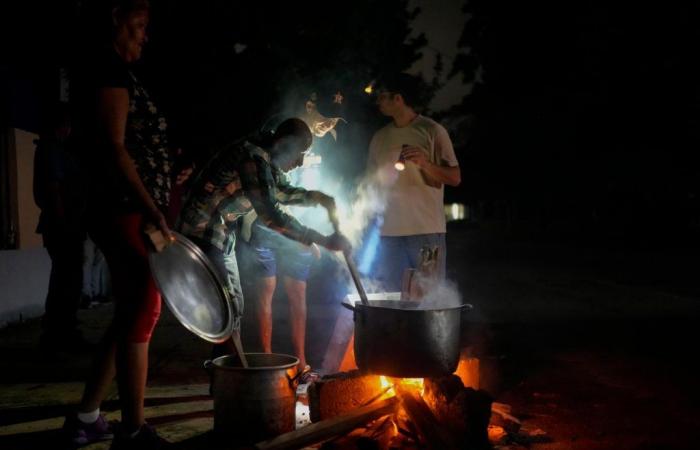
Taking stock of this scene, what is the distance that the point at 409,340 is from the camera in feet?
11.9

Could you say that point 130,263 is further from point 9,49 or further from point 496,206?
point 496,206

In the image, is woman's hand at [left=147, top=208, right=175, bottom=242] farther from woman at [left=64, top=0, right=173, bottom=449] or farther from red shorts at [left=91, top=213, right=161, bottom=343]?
red shorts at [left=91, top=213, right=161, bottom=343]

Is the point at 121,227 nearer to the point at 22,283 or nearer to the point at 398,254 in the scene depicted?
the point at 398,254

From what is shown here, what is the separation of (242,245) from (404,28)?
2424 centimetres

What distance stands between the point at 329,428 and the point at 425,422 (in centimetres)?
53

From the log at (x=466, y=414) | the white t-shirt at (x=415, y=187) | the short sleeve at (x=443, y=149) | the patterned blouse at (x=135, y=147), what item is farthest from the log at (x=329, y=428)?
the short sleeve at (x=443, y=149)

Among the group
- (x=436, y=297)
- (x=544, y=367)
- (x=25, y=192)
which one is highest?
(x=25, y=192)

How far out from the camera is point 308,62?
1325 cm

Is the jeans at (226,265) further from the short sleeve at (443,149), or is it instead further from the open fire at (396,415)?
the short sleeve at (443,149)

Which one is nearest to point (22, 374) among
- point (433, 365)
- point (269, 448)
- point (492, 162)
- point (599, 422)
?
point (269, 448)

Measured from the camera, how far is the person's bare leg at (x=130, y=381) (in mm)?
3262

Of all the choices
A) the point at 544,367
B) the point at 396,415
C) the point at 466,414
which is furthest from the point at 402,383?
the point at 544,367

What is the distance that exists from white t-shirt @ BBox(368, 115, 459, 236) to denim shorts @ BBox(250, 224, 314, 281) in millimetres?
725

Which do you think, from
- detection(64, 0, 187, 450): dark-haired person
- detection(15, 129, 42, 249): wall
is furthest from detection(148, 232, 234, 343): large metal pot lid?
detection(15, 129, 42, 249): wall
